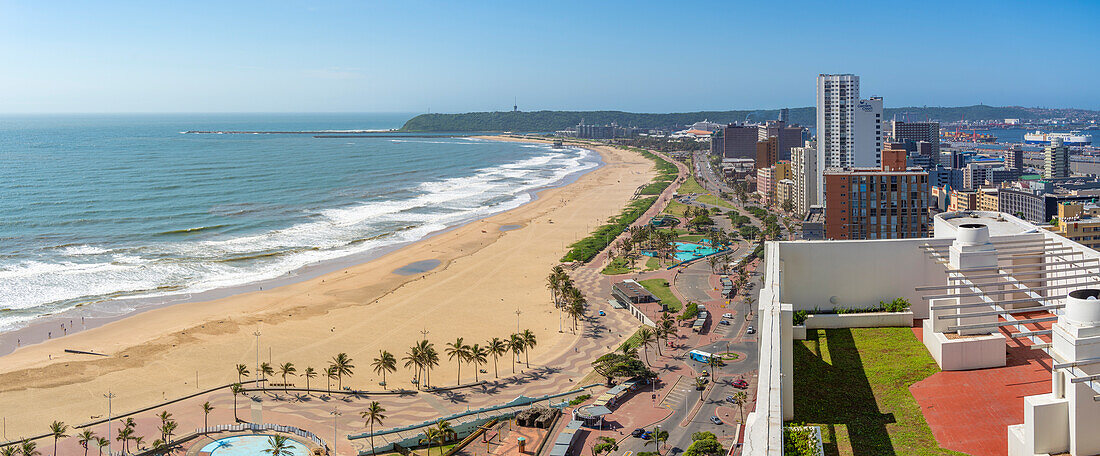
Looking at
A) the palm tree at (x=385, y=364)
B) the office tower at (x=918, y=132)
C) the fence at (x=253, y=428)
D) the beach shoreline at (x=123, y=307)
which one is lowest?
the fence at (x=253, y=428)

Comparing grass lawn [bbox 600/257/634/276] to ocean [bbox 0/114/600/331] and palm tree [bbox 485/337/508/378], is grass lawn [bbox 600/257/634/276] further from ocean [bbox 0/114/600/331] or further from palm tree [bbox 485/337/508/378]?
palm tree [bbox 485/337/508/378]

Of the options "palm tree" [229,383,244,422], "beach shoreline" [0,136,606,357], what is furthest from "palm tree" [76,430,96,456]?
"beach shoreline" [0,136,606,357]

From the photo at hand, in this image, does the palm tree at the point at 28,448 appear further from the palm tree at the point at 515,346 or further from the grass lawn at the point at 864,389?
the grass lawn at the point at 864,389

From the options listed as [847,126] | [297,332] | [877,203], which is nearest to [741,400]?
[297,332]

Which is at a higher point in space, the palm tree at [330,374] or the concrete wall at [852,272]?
the concrete wall at [852,272]

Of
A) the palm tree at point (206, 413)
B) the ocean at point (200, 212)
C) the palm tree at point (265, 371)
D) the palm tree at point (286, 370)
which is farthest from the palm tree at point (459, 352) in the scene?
the ocean at point (200, 212)

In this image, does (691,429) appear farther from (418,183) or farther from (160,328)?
(418,183)

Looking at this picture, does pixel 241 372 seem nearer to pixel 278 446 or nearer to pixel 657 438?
pixel 278 446
